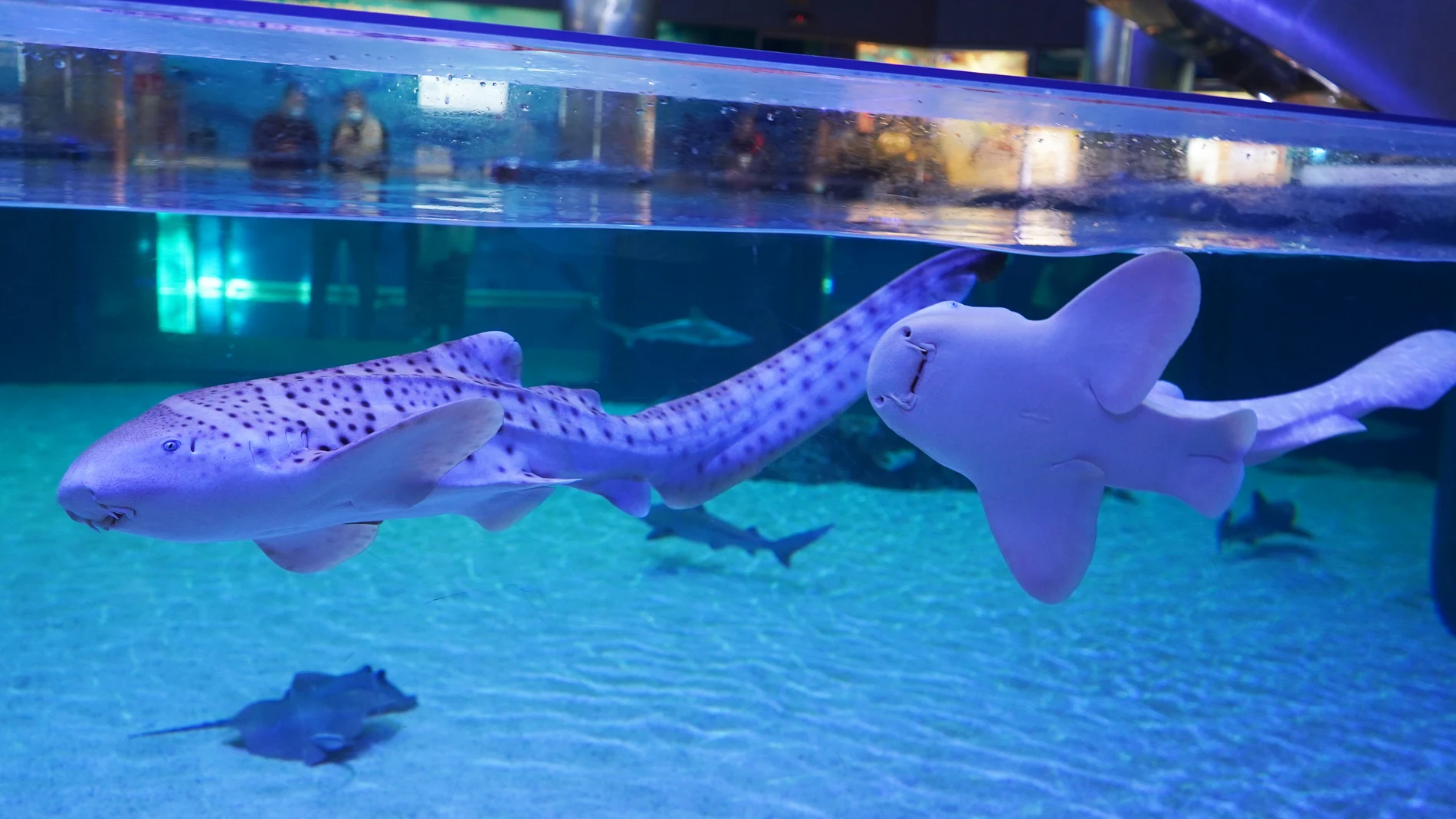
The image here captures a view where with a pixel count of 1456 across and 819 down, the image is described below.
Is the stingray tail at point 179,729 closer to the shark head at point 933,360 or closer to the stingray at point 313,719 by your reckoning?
the stingray at point 313,719

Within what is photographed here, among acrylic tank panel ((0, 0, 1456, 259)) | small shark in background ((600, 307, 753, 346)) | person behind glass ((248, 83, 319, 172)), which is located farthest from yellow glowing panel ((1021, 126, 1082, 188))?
small shark in background ((600, 307, 753, 346))

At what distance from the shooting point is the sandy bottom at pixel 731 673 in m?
4.86

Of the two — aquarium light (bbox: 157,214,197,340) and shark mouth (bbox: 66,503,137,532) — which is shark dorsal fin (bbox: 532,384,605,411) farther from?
aquarium light (bbox: 157,214,197,340)

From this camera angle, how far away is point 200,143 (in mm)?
3832

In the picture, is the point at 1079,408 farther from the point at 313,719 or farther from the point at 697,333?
the point at 697,333

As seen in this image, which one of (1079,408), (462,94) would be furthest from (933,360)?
(462,94)

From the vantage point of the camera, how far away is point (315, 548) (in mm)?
2006

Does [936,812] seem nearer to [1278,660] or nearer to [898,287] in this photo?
[898,287]

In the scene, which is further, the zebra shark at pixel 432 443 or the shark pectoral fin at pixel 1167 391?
the shark pectoral fin at pixel 1167 391

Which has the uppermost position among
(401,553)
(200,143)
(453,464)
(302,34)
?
(302,34)

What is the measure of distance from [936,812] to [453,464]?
4.04 meters

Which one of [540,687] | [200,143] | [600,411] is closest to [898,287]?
[600,411]

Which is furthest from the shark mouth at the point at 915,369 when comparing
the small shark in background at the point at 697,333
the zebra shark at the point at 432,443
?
the small shark in background at the point at 697,333

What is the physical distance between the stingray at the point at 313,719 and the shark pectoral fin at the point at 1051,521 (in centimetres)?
427
